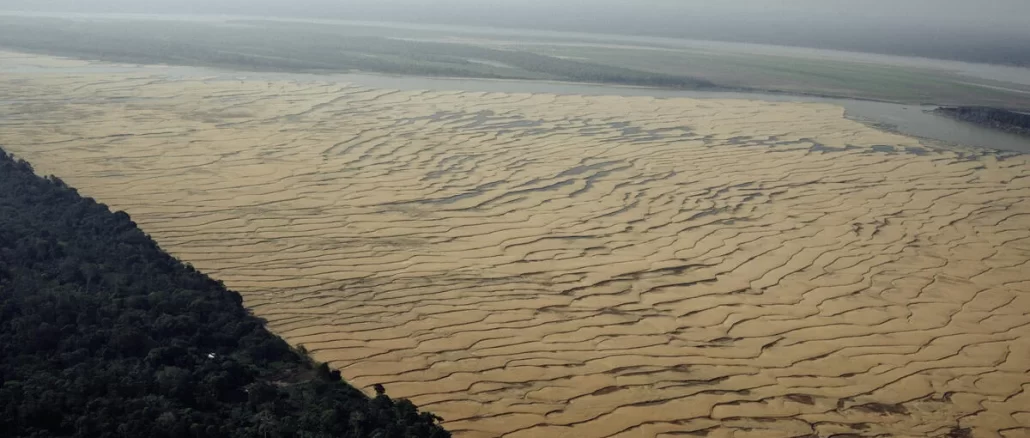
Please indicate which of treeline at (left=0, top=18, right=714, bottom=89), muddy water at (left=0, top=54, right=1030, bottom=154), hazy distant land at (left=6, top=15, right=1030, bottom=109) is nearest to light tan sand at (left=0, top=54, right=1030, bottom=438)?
muddy water at (left=0, top=54, right=1030, bottom=154)

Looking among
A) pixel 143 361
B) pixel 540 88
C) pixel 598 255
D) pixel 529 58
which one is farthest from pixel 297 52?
pixel 143 361

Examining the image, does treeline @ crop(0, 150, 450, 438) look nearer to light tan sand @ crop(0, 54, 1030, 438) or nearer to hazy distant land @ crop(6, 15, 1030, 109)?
light tan sand @ crop(0, 54, 1030, 438)

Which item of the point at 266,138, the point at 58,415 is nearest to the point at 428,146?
the point at 266,138

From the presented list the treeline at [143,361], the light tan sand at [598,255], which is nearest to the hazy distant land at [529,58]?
the light tan sand at [598,255]

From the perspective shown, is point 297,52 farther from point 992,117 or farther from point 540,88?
point 992,117

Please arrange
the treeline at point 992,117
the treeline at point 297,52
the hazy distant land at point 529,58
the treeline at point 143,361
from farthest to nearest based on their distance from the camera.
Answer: the treeline at point 297,52, the hazy distant land at point 529,58, the treeline at point 992,117, the treeline at point 143,361

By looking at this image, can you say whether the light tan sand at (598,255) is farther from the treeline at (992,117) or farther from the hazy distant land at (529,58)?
the hazy distant land at (529,58)
